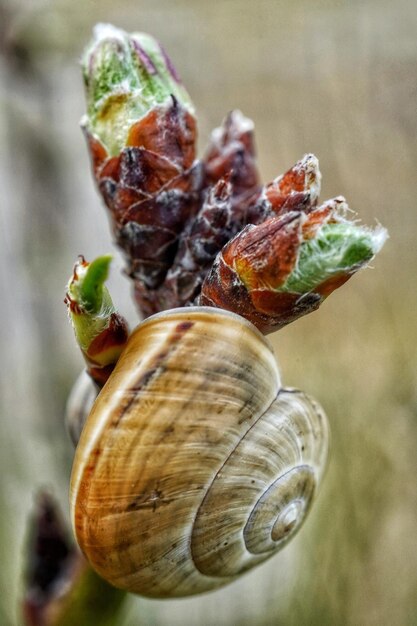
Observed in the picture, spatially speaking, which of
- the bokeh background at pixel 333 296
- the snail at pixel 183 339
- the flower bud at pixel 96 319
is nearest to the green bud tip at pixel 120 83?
the snail at pixel 183 339

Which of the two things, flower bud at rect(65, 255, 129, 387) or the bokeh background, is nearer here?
flower bud at rect(65, 255, 129, 387)

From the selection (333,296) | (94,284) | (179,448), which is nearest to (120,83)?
(94,284)

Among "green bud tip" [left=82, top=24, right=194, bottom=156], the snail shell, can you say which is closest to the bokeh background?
the snail shell

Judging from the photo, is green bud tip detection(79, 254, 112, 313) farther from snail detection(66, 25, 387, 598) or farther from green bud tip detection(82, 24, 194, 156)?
green bud tip detection(82, 24, 194, 156)

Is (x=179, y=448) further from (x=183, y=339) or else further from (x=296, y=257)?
(x=296, y=257)

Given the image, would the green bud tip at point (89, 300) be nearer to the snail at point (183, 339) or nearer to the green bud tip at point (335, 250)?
the snail at point (183, 339)

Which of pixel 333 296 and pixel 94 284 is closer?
pixel 94 284
